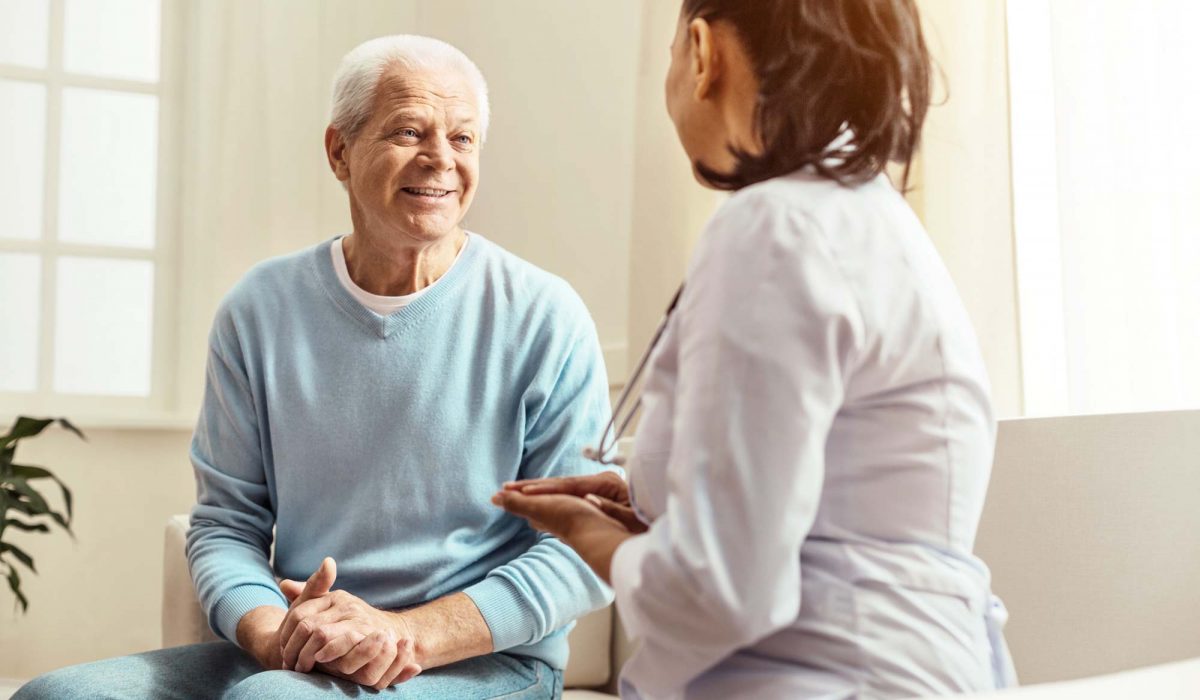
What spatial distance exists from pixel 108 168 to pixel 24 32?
469 millimetres

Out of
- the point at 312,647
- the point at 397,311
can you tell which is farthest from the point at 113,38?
the point at 312,647

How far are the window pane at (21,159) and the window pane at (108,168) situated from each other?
2.7 inches

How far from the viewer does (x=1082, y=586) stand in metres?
1.36

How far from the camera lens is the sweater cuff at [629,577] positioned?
766 mm

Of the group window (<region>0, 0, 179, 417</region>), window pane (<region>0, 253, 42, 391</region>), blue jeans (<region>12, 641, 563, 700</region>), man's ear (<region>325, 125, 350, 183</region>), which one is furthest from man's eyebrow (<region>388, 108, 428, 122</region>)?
window pane (<region>0, 253, 42, 391</region>)

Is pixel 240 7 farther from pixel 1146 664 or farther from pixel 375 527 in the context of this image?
pixel 1146 664

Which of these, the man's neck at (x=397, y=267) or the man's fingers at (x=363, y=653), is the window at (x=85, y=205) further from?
the man's fingers at (x=363, y=653)

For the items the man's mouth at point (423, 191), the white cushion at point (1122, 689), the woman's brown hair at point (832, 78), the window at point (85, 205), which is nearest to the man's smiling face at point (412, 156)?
the man's mouth at point (423, 191)

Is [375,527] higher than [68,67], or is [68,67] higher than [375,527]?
[68,67]

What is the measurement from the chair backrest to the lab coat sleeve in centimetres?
75

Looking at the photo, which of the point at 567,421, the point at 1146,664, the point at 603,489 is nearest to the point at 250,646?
the point at 567,421

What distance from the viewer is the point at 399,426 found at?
4.87 ft

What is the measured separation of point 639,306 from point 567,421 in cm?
145

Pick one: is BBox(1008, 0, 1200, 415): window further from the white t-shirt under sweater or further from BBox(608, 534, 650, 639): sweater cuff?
BBox(608, 534, 650, 639): sweater cuff
